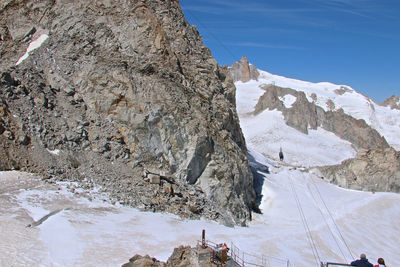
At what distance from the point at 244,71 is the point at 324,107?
38793 millimetres

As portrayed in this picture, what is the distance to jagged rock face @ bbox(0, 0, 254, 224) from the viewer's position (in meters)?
18.6

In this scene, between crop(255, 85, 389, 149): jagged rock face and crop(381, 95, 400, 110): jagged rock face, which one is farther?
crop(381, 95, 400, 110): jagged rock face

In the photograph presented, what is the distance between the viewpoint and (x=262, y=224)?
23.2 metres

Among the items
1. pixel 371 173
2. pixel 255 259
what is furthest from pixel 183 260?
pixel 371 173

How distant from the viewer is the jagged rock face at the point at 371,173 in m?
42.8

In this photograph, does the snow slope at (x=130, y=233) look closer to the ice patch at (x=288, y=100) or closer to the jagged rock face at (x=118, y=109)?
the jagged rock face at (x=118, y=109)

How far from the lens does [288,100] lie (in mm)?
99688

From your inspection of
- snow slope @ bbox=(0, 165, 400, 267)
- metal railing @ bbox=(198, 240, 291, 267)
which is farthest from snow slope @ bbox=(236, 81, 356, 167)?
metal railing @ bbox=(198, 240, 291, 267)

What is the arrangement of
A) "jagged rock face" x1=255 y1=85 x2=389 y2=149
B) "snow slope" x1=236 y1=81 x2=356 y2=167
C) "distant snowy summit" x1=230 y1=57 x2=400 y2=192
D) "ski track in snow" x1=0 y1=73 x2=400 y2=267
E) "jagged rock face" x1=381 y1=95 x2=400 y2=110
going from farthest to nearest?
"jagged rock face" x1=381 y1=95 x2=400 y2=110, "jagged rock face" x1=255 y1=85 x2=389 y2=149, "snow slope" x1=236 y1=81 x2=356 y2=167, "distant snowy summit" x1=230 y1=57 x2=400 y2=192, "ski track in snow" x1=0 y1=73 x2=400 y2=267

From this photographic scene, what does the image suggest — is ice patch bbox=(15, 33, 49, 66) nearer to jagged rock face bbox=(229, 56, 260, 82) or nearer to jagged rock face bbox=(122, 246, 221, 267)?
jagged rock face bbox=(122, 246, 221, 267)

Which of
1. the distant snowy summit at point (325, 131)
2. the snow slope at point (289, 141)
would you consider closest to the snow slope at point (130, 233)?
the distant snowy summit at point (325, 131)

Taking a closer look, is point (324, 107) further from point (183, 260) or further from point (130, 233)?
point (183, 260)

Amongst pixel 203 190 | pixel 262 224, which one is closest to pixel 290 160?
pixel 262 224

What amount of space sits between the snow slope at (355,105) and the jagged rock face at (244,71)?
271 cm
